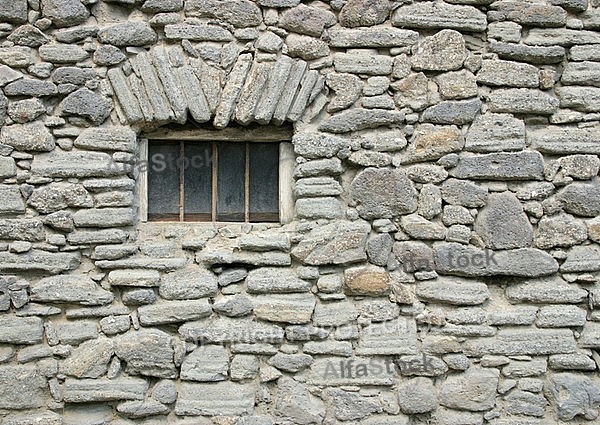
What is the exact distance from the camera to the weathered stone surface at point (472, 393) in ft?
10.2

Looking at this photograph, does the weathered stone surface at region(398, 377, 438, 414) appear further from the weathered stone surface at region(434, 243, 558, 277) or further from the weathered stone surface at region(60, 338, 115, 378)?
the weathered stone surface at region(60, 338, 115, 378)

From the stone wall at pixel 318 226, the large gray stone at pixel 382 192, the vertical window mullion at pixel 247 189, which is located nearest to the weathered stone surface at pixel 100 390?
the stone wall at pixel 318 226

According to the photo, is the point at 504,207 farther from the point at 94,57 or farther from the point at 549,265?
the point at 94,57

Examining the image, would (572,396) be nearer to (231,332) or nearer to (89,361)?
(231,332)

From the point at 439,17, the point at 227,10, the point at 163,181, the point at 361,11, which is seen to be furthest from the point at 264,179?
the point at 439,17

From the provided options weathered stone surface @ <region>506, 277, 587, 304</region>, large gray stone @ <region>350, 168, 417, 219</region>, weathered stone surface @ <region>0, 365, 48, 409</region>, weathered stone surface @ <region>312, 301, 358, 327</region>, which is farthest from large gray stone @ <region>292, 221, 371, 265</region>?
weathered stone surface @ <region>0, 365, 48, 409</region>

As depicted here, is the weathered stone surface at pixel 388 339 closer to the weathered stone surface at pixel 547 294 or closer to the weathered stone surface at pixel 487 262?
the weathered stone surface at pixel 487 262

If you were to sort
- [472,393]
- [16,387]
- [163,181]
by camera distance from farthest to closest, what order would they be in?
[163,181] → [472,393] → [16,387]

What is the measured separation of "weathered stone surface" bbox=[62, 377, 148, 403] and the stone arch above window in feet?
4.12

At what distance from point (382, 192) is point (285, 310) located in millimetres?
745

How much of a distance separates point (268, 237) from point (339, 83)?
0.84m

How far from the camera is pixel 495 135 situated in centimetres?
318

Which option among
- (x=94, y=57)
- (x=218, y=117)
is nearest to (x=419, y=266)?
(x=218, y=117)

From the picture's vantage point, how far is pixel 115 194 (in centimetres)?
307
